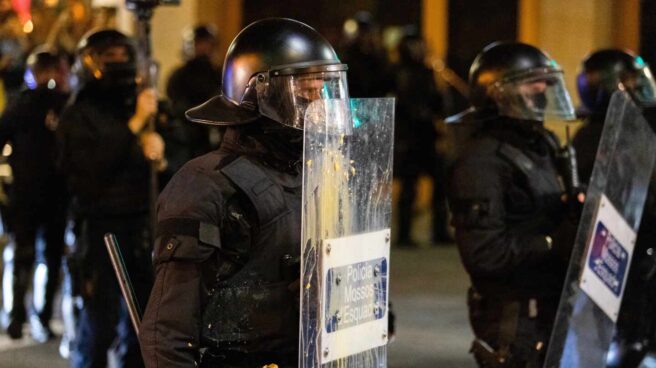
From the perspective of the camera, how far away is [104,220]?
235 inches

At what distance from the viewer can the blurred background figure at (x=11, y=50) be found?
32.3ft

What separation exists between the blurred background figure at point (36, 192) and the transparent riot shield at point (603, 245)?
396cm

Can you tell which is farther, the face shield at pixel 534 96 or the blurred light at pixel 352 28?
the blurred light at pixel 352 28

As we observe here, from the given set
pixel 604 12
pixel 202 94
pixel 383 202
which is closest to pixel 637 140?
pixel 383 202

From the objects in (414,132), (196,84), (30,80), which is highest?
(30,80)

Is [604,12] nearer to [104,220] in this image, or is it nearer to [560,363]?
[104,220]

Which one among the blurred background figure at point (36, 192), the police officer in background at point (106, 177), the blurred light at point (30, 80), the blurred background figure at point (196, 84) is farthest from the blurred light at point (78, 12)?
the police officer in background at point (106, 177)

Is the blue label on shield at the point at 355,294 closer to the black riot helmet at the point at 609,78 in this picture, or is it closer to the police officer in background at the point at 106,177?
the police officer in background at the point at 106,177

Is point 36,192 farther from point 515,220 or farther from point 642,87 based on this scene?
point 642,87

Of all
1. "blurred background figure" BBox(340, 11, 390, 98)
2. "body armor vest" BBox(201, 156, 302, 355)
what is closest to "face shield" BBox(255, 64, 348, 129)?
"body armor vest" BBox(201, 156, 302, 355)

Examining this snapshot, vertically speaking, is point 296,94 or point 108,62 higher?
point 296,94

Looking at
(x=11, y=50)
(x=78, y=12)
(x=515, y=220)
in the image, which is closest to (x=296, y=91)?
(x=515, y=220)

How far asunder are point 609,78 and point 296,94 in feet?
10.2

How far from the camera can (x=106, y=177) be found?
598 cm
